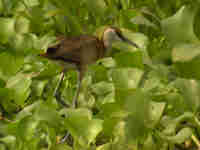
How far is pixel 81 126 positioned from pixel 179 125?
339 millimetres

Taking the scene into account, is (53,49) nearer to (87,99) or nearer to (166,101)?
(87,99)

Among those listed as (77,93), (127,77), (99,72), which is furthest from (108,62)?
(127,77)

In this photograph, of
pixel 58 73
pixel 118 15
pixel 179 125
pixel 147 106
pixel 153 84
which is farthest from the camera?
pixel 118 15

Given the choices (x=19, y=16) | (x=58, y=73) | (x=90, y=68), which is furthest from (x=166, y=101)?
(x=19, y=16)

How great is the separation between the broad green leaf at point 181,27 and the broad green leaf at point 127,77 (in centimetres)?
26

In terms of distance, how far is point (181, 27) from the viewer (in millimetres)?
1825

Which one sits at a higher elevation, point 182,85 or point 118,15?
point 182,85

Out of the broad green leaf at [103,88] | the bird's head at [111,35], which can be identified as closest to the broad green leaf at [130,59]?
the broad green leaf at [103,88]

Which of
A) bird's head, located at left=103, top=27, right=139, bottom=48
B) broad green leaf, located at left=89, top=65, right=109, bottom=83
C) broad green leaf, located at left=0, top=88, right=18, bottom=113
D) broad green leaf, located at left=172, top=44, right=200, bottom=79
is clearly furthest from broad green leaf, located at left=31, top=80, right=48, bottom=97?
broad green leaf, located at left=172, top=44, right=200, bottom=79

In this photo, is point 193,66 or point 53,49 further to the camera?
point 53,49

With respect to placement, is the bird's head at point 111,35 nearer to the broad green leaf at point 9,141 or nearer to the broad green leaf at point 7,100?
the broad green leaf at point 7,100

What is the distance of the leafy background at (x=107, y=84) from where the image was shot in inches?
60.7

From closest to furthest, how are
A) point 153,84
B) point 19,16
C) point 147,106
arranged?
point 147,106 < point 153,84 < point 19,16

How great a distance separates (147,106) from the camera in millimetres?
1500
